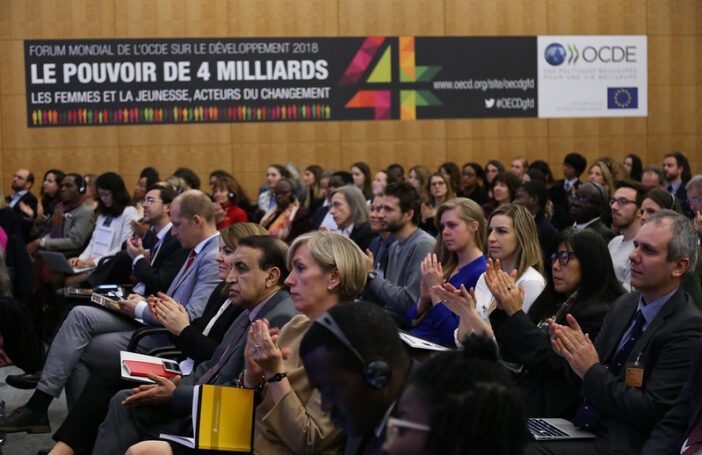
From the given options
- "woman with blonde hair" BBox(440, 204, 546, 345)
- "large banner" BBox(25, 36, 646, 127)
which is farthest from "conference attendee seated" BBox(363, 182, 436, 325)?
"large banner" BBox(25, 36, 646, 127)

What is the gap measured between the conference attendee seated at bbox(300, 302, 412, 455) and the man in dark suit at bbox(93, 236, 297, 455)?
1313 mm

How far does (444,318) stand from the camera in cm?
391

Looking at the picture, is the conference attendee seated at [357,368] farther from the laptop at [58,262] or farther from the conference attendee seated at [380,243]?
the laptop at [58,262]

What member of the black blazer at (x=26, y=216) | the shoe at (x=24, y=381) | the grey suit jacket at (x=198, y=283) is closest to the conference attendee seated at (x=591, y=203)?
the grey suit jacket at (x=198, y=283)

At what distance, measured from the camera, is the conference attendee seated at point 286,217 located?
7969 millimetres

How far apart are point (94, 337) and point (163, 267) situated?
2.86ft

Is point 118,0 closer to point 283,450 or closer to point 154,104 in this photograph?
point 154,104

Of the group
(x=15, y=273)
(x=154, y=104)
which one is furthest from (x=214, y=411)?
(x=154, y=104)

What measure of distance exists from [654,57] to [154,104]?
778 centimetres

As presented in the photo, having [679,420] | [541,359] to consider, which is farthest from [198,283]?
[679,420]

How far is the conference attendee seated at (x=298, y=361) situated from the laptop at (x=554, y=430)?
0.68 meters

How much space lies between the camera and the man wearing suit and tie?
4551 millimetres

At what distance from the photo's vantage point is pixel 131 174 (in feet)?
39.8

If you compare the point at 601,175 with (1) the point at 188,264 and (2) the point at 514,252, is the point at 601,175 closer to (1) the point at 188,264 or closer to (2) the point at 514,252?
(2) the point at 514,252
